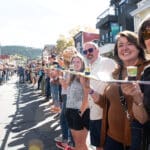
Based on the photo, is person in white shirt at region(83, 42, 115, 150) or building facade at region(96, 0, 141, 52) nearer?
person in white shirt at region(83, 42, 115, 150)

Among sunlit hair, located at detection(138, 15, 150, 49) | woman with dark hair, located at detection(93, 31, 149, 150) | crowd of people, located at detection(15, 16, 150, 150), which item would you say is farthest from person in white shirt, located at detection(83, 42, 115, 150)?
sunlit hair, located at detection(138, 15, 150, 49)

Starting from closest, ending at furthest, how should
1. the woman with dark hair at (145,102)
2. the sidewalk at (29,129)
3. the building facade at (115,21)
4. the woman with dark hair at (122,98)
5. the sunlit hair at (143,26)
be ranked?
the woman with dark hair at (145,102) < the sunlit hair at (143,26) < the woman with dark hair at (122,98) < the sidewalk at (29,129) < the building facade at (115,21)

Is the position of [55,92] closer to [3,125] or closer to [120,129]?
[3,125]

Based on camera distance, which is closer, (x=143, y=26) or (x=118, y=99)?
(x=143, y=26)

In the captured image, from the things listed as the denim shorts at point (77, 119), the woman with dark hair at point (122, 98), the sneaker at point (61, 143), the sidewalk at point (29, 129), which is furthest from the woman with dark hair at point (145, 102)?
the sidewalk at point (29, 129)

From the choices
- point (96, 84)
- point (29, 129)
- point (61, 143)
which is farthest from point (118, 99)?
point (29, 129)

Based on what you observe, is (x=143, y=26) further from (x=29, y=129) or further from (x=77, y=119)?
(x=29, y=129)

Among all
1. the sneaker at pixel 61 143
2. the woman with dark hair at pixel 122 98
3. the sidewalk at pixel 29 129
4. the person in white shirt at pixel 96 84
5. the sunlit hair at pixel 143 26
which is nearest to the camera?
the sunlit hair at pixel 143 26

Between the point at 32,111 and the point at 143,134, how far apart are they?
1080 centimetres

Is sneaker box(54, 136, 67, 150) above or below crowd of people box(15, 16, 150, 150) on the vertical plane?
below

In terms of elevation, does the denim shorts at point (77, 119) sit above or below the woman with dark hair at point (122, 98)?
below

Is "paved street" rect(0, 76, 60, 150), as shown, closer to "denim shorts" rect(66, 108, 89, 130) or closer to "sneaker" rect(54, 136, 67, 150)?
"sneaker" rect(54, 136, 67, 150)

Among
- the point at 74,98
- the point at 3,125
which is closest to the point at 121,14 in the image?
the point at 3,125

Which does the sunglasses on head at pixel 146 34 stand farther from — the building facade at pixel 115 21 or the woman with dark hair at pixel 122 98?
the building facade at pixel 115 21
